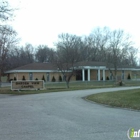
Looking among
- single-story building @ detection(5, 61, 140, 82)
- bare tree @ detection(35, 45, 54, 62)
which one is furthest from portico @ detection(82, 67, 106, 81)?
bare tree @ detection(35, 45, 54, 62)

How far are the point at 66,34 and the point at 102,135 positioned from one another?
59760mm

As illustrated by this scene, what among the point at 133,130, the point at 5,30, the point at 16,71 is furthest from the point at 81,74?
the point at 133,130

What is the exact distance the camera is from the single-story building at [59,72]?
57.2 m

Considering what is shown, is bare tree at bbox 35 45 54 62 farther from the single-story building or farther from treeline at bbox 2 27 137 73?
the single-story building

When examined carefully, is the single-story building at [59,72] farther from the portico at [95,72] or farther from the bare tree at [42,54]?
the bare tree at [42,54]

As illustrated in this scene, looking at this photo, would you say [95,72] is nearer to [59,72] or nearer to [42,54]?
[59,72]

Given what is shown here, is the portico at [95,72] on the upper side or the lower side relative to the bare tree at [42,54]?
lower

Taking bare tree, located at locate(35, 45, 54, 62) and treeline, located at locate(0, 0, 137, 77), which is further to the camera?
bare tree, located at locate(35, 45, 54, 62)

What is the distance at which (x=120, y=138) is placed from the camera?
654 centimetres

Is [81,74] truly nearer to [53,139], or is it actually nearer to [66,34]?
[66,34]

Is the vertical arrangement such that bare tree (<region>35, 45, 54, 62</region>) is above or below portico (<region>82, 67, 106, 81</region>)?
above

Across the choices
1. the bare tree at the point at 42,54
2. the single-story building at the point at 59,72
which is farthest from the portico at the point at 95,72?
the bare tree at the point at 42,54

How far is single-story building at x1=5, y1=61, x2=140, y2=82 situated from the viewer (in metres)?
57.2

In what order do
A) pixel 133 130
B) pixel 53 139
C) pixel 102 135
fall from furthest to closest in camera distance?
pixel 133 130 → pixel 102 135 → pixel 53 139
